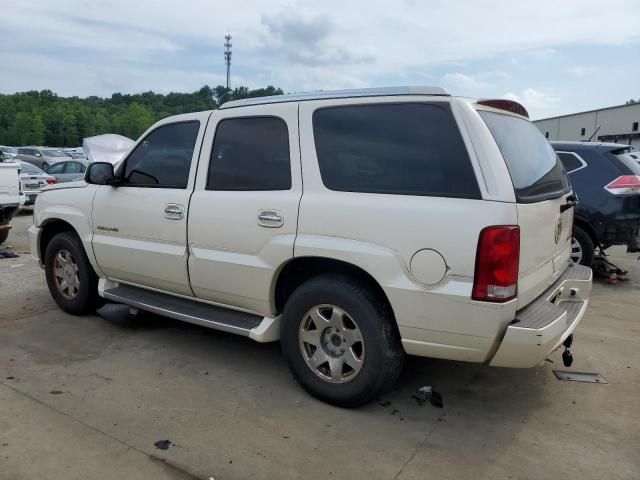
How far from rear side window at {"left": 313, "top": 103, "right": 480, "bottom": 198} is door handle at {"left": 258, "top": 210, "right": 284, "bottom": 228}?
40 centimetres

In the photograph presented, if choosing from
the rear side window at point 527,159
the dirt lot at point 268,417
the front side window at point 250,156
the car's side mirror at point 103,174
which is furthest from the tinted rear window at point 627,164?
the car's side mirror at point 103,174

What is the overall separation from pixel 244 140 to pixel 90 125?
77.7 meters

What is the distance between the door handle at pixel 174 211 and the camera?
161 inches

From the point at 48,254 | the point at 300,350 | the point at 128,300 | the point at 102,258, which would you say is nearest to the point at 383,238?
the point at 300,350

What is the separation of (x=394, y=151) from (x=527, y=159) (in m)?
Answer: 0.90

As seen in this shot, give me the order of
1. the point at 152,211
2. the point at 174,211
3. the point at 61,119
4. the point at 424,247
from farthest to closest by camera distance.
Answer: the point at 61,119 < the point at 152,211 < the point at 174,211 < the point at 424,247

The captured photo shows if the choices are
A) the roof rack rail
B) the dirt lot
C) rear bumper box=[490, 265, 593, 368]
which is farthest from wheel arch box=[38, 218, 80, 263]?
rear bumper box=[490, 265, 593, 368]

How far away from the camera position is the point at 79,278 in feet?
16.9

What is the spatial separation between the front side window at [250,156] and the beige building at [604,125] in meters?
41.4

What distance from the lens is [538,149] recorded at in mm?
3746

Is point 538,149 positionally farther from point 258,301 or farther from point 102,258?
point 102,258

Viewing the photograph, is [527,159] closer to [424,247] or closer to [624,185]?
[424,247]

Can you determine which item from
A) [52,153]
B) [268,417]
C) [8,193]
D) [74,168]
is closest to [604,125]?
[52,153]

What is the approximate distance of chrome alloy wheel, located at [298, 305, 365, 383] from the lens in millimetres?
3373
